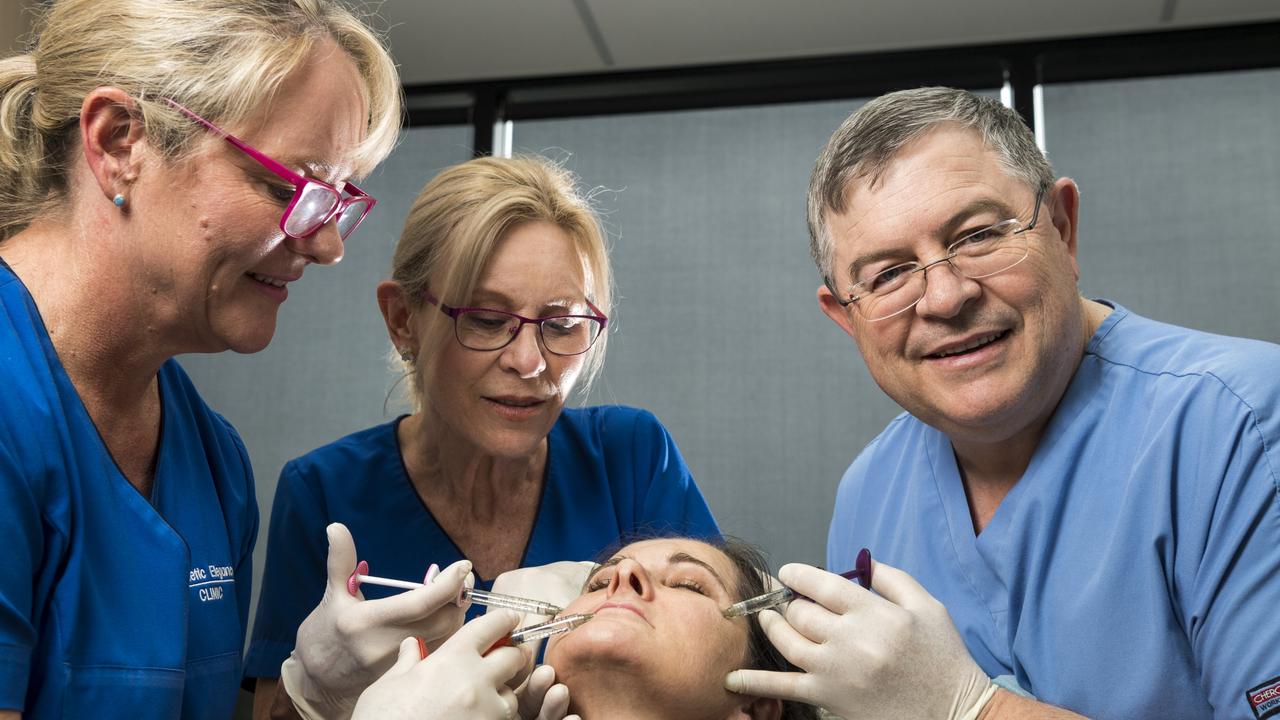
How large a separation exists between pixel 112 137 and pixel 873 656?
1.19 meters

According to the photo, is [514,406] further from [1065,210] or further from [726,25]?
[726,25]

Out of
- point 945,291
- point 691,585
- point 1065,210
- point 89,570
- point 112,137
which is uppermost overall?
point 112,137

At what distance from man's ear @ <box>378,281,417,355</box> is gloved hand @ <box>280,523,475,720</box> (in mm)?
552

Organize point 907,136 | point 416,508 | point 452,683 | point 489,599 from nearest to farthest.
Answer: point 452,683 → point 489,599 → point 907,136 → point 416,508

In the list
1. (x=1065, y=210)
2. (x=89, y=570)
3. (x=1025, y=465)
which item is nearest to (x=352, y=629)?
(x=89, y=570)

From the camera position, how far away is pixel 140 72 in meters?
1.35

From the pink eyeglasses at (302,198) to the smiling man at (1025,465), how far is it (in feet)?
2.56

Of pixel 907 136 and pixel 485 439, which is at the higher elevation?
pixel 907 136

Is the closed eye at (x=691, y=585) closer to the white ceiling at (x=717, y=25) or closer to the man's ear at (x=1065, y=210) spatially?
the man's ear at (x=1065, y=210)

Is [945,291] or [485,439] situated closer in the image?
[945,291]

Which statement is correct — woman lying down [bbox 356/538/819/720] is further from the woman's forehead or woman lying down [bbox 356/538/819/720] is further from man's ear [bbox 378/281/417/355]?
man's ear [bbox 378/281/417/355]

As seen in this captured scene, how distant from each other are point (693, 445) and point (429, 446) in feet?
5.57

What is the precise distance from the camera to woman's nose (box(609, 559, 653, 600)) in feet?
5.12

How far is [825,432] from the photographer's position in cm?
364
